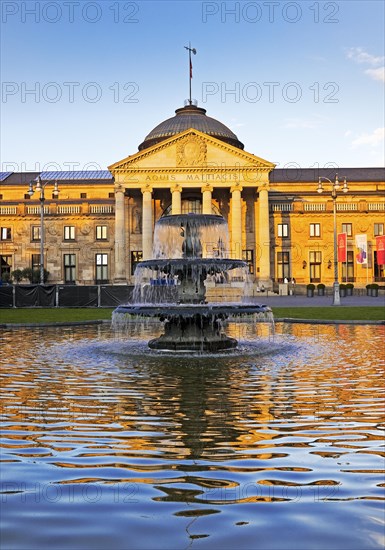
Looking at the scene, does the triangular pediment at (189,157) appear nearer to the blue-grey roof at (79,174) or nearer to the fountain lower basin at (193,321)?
the blue-grey roof at (79,174)

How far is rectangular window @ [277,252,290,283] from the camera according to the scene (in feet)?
254

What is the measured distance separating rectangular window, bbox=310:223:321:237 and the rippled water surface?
67405mm

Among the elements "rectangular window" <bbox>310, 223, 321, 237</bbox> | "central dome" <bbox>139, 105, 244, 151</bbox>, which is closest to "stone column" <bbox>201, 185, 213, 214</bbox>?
"rectangular window" <bbox>310, 223, 321, 237</bbox>

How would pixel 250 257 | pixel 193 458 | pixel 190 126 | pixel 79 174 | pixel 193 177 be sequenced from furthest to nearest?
pixel 79 174
pixel 190 126
pixel 250 257
pixel 193 177
pixel 193 458

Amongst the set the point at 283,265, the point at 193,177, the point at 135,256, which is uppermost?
the point at 193,177

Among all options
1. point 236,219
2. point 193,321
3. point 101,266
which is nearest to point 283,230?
point 236,219

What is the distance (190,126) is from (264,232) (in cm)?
2251

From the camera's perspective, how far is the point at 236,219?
7169cm

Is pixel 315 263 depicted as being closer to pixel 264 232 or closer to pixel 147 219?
pixel 264 232

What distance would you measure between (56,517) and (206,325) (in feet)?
38.3

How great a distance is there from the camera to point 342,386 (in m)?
9.83

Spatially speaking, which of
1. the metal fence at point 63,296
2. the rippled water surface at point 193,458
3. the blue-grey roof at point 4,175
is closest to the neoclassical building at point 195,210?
the blue-grey roof at point 4,175

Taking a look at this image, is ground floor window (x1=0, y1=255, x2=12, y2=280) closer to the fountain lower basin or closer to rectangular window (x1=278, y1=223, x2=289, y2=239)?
rectangular window (x1=278, y1=223, x2=289, y2=239)

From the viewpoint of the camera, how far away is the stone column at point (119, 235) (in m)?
72.1
